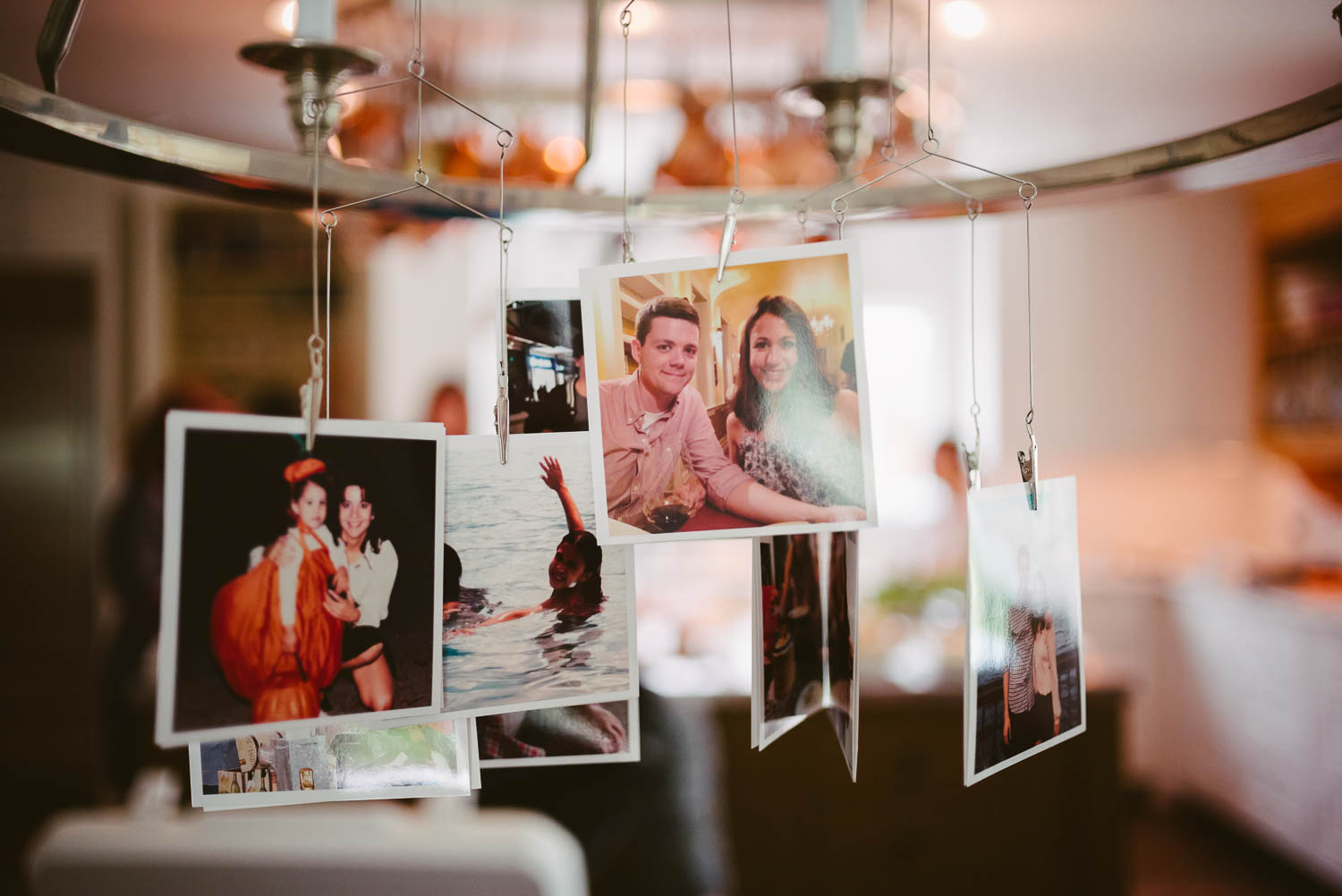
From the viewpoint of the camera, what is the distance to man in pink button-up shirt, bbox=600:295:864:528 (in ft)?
1.62

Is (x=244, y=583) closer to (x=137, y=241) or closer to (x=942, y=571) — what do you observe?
(x=942, y=571)

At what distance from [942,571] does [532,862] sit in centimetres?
255

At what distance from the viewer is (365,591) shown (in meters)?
0.47

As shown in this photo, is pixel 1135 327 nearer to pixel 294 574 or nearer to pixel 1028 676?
pixel 1028 676

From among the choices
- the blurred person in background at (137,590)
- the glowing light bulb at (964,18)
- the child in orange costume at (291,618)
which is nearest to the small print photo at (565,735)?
the child in orange costume at (291,618)

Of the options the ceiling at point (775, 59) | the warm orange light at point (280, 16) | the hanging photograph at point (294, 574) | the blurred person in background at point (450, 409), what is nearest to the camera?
the hanging photograph at point (294, 574)

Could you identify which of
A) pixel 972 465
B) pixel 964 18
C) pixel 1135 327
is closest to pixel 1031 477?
pixel 972 465

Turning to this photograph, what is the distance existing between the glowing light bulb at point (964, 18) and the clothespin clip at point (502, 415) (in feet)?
2.18

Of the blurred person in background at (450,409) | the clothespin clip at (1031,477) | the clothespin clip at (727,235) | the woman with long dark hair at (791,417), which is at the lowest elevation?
the clothespin clip at (1031,477)

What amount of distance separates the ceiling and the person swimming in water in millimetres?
289

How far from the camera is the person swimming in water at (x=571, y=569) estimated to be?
519mm

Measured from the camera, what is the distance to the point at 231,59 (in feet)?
2.79

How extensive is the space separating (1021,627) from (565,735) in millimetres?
273

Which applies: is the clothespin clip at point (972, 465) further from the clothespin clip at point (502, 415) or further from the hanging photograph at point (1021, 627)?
the clothespin clip at point (502, 415)
